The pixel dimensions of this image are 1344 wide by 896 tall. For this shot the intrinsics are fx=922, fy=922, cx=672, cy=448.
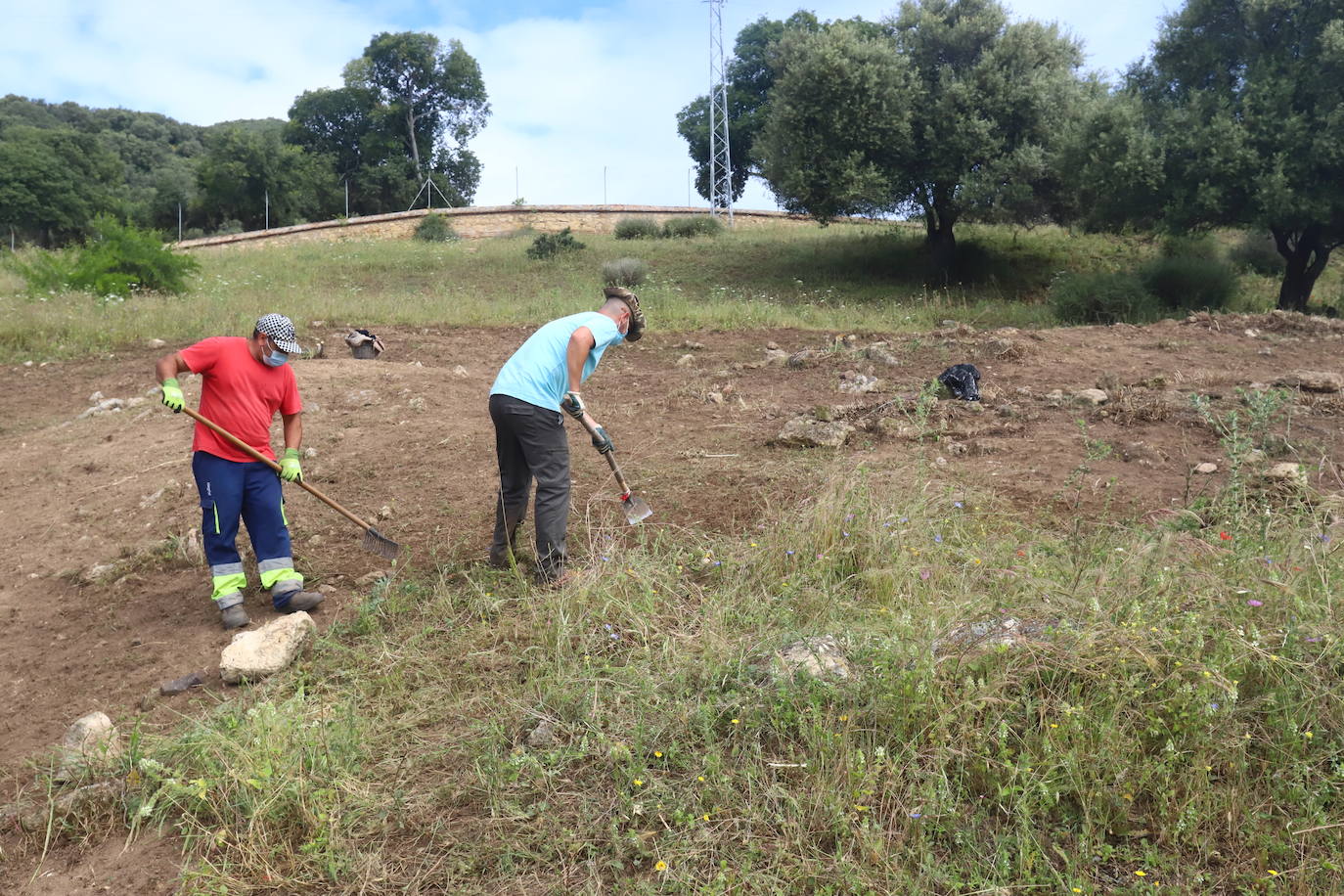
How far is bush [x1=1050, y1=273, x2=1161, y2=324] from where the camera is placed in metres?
13.6

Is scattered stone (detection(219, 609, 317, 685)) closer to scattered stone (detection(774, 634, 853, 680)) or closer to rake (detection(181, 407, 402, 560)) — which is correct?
rake (detection(181, 407, 402, 560))

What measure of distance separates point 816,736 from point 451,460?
420 centimetres

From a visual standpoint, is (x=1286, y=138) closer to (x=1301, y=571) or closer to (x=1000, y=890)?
(x=1301, y=571)

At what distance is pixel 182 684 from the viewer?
12.6ft

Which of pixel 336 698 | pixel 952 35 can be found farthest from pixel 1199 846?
pixel 952 35

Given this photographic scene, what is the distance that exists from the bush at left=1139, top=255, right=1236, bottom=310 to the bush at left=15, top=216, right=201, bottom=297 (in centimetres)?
1533

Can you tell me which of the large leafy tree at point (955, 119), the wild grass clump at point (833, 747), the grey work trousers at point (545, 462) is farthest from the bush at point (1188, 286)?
the grey work trousers at point (545, 462)

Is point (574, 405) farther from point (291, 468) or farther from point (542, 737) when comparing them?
point (542, 737)

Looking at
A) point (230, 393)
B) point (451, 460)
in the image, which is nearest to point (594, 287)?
point (451, 460)

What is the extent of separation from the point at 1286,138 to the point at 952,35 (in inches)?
253

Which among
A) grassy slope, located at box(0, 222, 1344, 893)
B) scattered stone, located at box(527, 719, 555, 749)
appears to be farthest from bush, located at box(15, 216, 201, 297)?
scattered stone, located at box(527, 719, 555, 749)

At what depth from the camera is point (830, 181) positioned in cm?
1722

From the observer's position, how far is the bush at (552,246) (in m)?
20.8

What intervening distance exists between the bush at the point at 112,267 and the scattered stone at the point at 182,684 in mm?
11568
